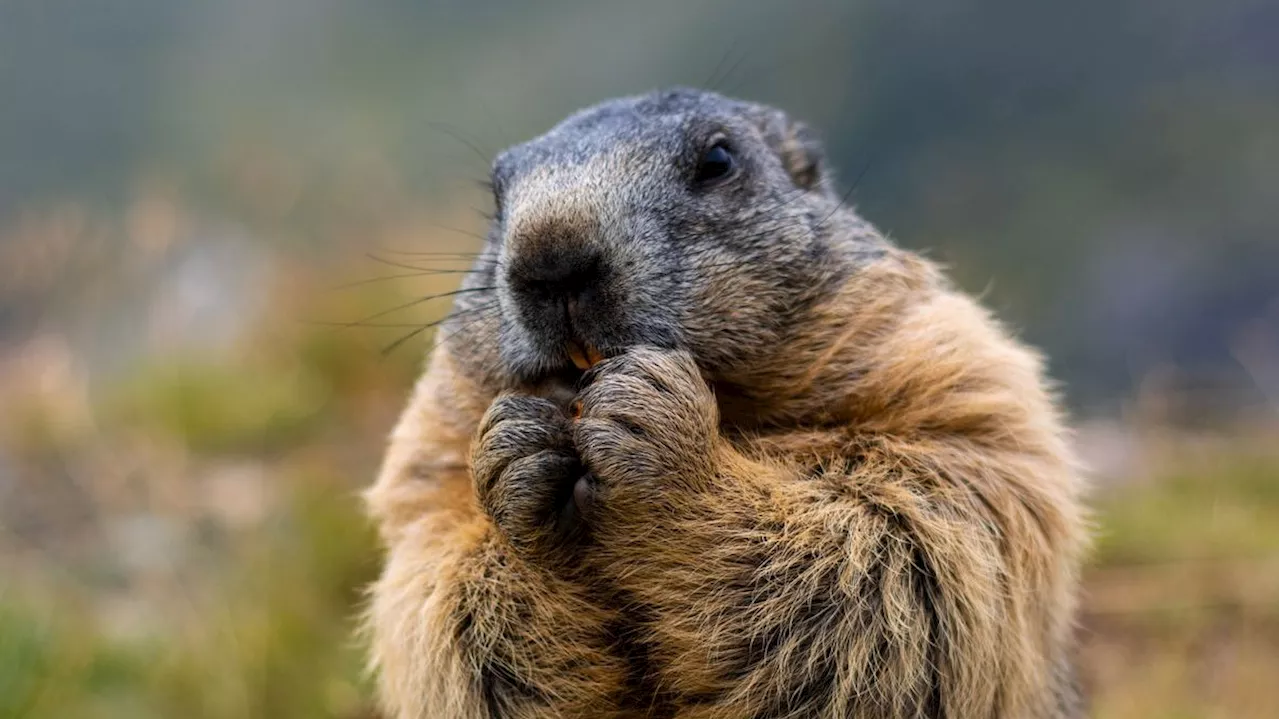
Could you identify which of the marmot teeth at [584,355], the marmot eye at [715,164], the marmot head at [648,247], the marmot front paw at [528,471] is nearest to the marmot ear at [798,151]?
the marmot head at [648,247]

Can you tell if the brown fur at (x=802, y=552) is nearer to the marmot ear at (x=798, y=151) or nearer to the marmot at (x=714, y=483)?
the marmot at (x=714, y=483)

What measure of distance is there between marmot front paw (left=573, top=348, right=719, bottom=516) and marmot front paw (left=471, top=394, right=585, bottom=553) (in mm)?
66

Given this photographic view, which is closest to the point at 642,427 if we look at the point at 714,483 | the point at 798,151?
the point at 714,483

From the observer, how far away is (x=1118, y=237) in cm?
922

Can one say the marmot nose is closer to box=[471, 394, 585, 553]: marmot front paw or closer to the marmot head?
the marmot head

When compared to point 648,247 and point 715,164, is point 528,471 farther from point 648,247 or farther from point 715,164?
point 715,164

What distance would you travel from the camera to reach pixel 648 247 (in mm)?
2508

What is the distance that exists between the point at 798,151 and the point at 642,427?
1715mm

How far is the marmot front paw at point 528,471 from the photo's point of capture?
2277 mm

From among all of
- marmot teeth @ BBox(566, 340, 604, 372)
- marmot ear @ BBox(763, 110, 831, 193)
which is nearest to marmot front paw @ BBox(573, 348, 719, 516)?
marmot teeth @ BBox(566, 340, 604, 372)

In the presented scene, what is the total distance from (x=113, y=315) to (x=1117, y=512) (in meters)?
7.97

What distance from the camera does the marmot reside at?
92.0 inches

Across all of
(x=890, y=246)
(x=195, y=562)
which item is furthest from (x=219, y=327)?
(x=890, y=246)

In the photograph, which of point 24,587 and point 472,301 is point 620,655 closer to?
point 472,301
